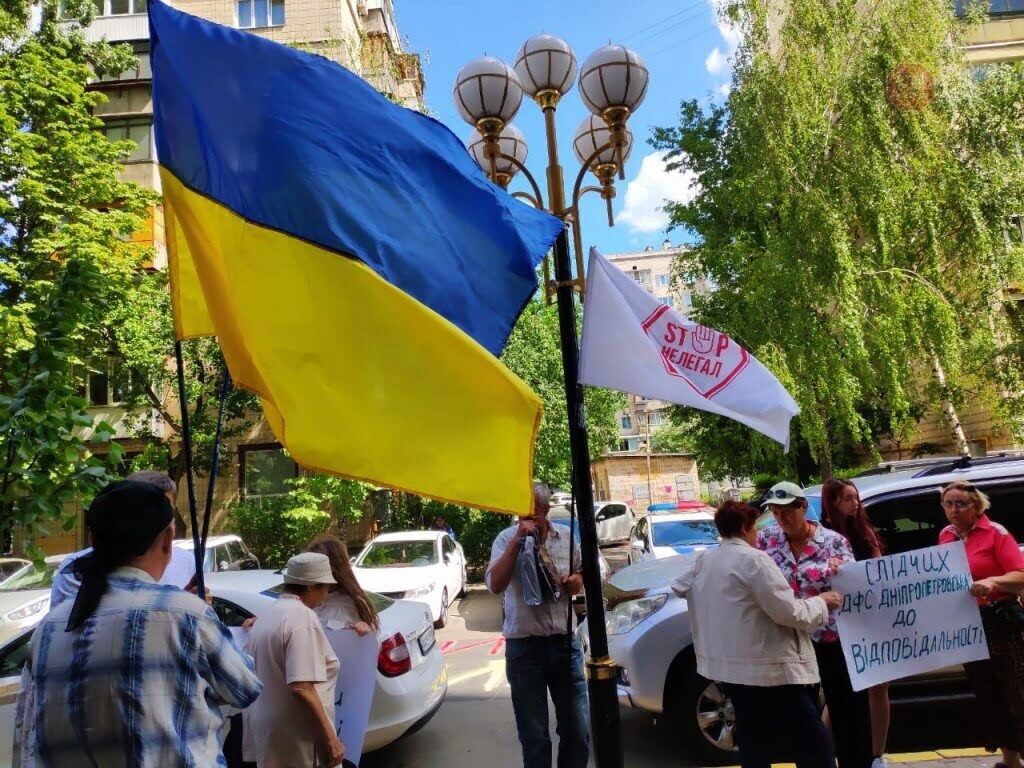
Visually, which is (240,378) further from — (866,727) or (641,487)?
(641,487)

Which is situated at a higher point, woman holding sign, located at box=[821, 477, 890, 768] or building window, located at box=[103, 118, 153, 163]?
building window, located at box=[103, 118, 153, 163]

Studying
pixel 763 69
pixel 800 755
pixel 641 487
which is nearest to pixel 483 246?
pixel 800 755

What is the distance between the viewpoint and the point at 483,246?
2.70 meters

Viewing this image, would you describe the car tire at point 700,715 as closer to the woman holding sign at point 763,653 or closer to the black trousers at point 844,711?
the black trousers at point 844,711

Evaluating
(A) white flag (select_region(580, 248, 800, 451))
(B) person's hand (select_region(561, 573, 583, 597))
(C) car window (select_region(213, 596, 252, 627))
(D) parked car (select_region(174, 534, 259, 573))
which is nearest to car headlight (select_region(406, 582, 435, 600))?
(D) parked car (select_region(174, 534, 259, 573))

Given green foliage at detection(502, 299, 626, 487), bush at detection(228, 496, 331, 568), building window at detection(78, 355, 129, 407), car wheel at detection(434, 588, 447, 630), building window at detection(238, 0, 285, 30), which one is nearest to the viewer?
car wheel at detection(434, 588, 447, 630)

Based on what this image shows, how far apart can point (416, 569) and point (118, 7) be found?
2184cm

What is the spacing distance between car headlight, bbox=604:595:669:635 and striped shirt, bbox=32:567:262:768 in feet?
12.4

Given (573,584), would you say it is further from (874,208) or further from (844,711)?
(874,208)

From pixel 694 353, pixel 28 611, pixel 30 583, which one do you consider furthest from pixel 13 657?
pixel 30 583

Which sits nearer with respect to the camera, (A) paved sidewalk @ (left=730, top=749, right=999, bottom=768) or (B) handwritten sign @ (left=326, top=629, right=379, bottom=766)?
(B) handwritten sign @ (left=326, top=629, right=379, bottom=766)

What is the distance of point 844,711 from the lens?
380 cm

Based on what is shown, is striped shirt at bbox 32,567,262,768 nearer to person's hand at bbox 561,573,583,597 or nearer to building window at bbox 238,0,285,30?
person's hand at bbox 561,573,583,597

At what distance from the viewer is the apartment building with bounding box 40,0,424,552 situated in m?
19.8
